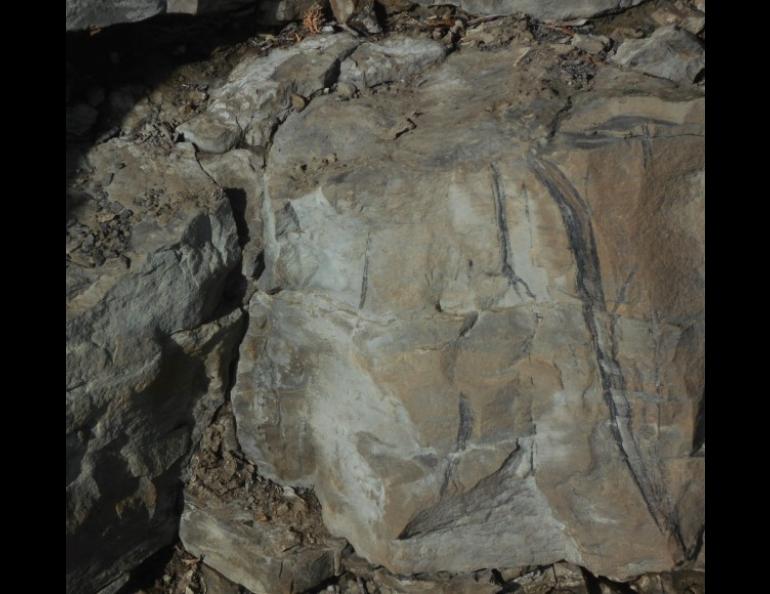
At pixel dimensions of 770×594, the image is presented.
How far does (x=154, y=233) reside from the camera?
286 cm

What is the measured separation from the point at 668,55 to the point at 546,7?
495 mm

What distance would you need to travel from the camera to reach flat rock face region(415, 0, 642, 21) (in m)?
3.10

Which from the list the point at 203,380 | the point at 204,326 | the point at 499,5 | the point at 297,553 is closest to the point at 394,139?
the point at 499,5

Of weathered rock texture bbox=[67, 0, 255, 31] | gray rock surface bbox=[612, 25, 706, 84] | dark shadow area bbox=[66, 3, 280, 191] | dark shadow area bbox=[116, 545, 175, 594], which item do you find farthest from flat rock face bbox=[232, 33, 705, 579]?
dark shadow area bbox=[116, 545, 175, 594]

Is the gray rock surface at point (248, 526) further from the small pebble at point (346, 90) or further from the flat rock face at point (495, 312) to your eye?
the small pebble at point (346, 90)

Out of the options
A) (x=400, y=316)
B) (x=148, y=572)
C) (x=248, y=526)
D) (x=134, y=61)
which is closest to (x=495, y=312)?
(x=400, y=316)

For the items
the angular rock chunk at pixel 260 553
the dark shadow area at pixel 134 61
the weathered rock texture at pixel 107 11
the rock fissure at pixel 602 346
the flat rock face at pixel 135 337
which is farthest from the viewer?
the angular rock chunk at pixel 260 553

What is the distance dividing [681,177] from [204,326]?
1.67 meters

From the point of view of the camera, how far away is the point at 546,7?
10.3ft

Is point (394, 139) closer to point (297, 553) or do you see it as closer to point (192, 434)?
point (192, 434)

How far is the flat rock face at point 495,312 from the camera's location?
8.77 feet

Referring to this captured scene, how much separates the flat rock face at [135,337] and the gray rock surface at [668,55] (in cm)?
149

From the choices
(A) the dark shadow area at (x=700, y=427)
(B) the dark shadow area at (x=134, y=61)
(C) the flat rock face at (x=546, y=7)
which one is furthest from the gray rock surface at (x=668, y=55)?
(B) the dark shadow area at (x=134, y=61)

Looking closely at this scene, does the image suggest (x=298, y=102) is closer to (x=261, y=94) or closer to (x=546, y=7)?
(x=261, y=94)
